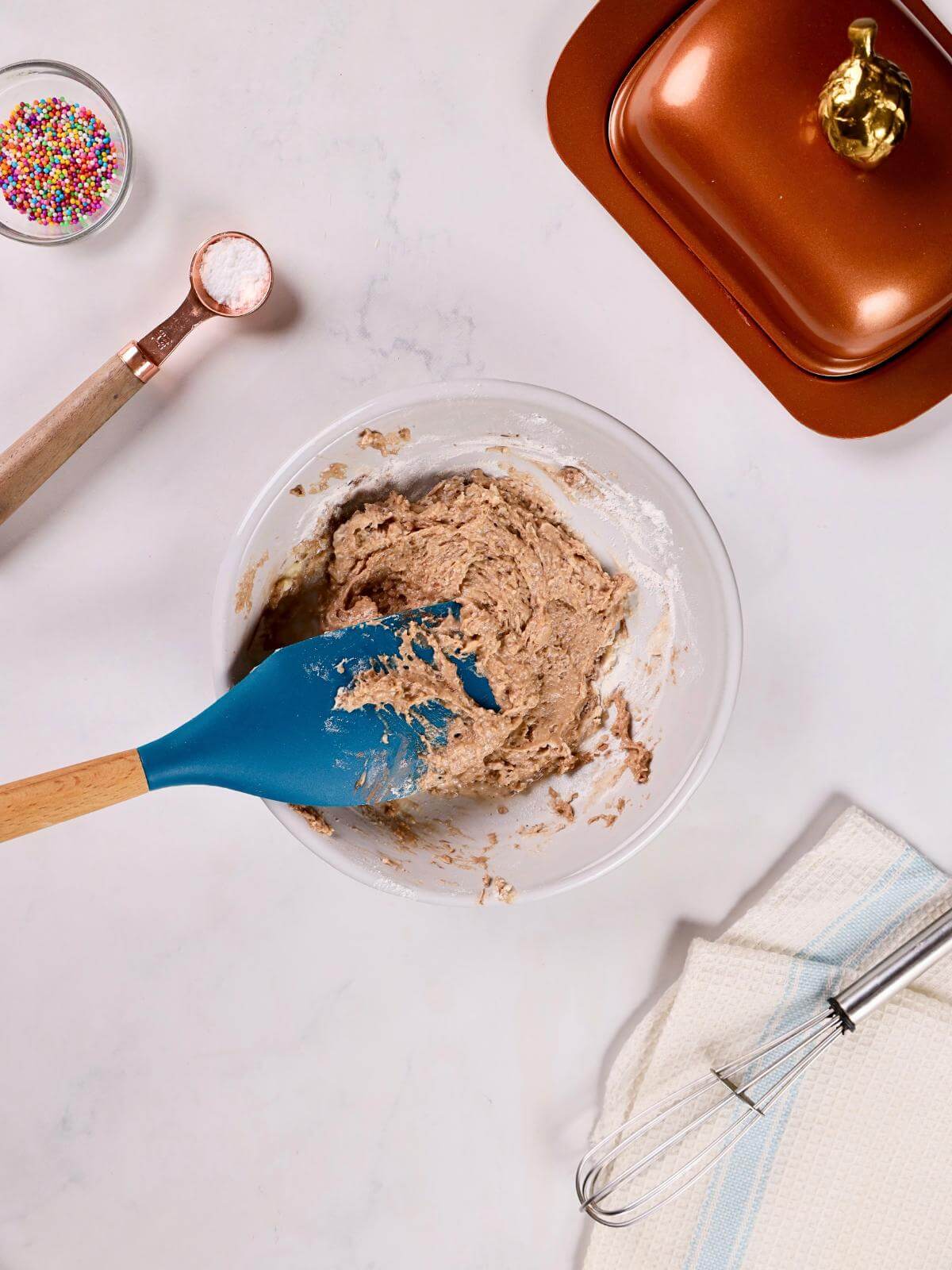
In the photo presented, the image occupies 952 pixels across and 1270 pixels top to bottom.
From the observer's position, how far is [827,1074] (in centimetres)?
129

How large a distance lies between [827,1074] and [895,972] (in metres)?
0.19

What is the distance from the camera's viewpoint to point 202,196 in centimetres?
126

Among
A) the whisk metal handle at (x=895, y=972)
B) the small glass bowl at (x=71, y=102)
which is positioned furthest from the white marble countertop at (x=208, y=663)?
the whisk metal handle at (x=895, y=972)

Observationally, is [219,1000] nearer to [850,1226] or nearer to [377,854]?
[377,854]

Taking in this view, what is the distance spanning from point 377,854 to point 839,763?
0.65 metres

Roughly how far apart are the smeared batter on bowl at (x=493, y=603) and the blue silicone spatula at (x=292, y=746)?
26mm

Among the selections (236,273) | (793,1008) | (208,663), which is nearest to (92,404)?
(236,273)

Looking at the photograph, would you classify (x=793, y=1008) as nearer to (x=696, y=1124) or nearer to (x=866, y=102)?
(x=696, y=1124)

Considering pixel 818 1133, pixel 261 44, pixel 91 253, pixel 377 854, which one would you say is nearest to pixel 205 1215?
pixel 377 854

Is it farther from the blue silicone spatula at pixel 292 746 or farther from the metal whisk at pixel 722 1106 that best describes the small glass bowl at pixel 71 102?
the metal whisk at pixel 722 1106

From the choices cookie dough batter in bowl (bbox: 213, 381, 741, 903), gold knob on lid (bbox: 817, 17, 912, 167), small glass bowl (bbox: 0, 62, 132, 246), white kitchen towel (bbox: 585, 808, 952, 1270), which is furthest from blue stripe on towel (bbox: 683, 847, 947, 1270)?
small glass bowl (bbox: 0, 62, 132, 246)

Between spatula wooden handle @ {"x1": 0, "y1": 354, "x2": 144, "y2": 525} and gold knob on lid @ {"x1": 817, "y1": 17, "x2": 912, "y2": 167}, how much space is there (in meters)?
0.87

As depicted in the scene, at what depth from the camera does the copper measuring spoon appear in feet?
3.82

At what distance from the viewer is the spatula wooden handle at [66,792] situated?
885mm
